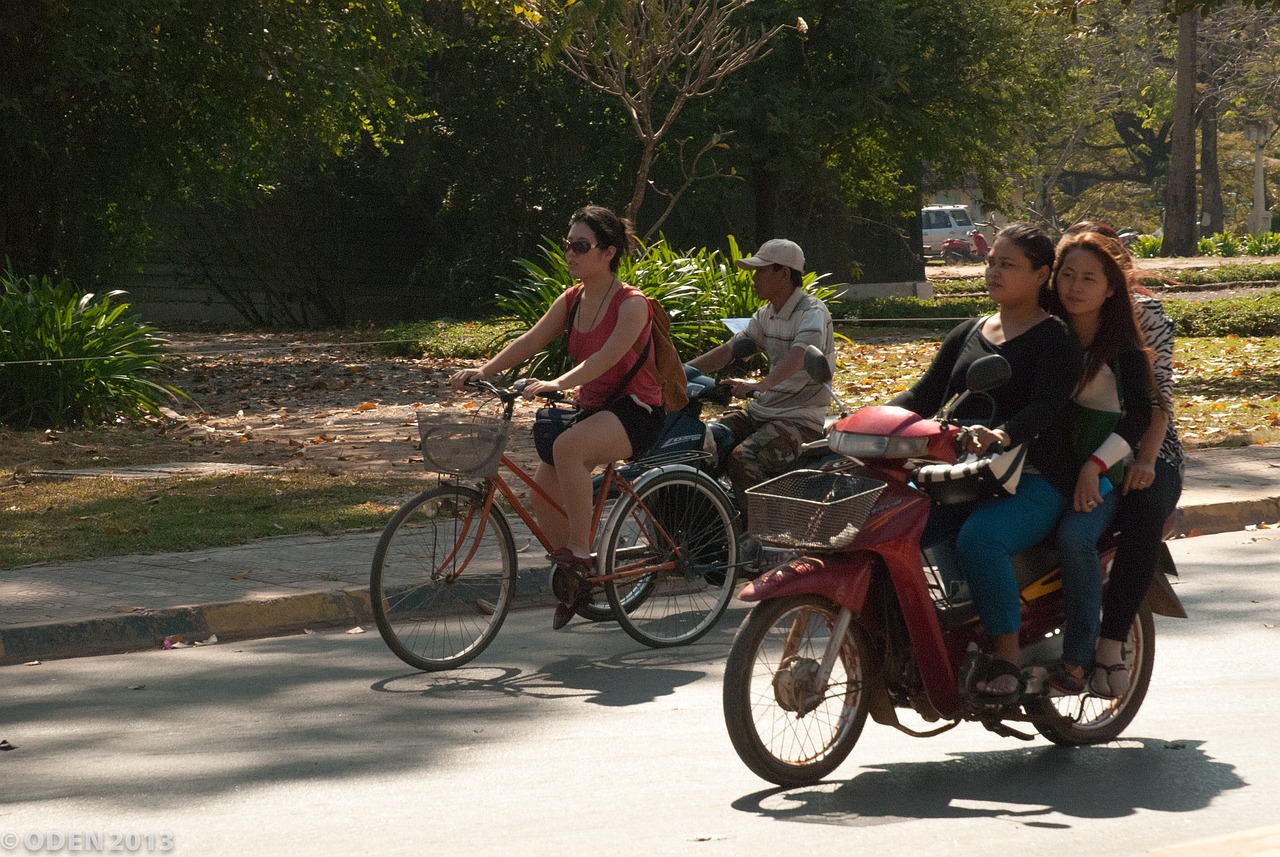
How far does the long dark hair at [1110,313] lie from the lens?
218 inches

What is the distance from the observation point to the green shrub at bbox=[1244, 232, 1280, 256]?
51.3 metres

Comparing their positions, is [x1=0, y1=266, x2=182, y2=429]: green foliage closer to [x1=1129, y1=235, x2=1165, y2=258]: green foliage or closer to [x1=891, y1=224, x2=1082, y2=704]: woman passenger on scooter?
[x1=891, y1=224, x2=1082, y2=704]: woman passenger on scooter

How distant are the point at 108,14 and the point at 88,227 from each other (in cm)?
433

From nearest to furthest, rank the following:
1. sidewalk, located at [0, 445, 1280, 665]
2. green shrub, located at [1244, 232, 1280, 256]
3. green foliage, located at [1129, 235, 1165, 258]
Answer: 1. sidewalk, located at [0, 445, 1280, 665]
2. green shrub, located at [1244, 232, 1280, 256]
3. green foliage, located at [1129, 235, 1165, 258]

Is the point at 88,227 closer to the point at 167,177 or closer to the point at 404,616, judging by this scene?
the point at 167,177

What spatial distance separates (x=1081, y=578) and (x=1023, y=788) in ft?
2.30

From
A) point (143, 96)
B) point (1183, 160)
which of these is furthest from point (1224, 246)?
point (143, 96)

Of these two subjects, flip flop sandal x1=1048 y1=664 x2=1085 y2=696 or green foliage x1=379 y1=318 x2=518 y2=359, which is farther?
green foliage x1=379 y1=318 x2=518 y2=359

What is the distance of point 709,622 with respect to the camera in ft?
26.2

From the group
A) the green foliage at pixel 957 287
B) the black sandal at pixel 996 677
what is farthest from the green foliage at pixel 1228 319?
the black sandal at pixel 996 677

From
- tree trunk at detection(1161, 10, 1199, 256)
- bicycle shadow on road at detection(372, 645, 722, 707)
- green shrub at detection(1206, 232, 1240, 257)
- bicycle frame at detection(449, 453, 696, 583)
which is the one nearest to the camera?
bicycle shadow on road at detection(372, 645, 722, 707)

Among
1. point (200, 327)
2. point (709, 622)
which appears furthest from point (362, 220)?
point (709, 622)

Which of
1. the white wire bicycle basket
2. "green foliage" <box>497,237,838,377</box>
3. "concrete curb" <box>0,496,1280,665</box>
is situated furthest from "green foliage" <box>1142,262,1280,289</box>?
the white wire bicycle basket

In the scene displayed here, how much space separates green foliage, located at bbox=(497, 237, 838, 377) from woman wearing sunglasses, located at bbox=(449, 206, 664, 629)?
29.8 feet
